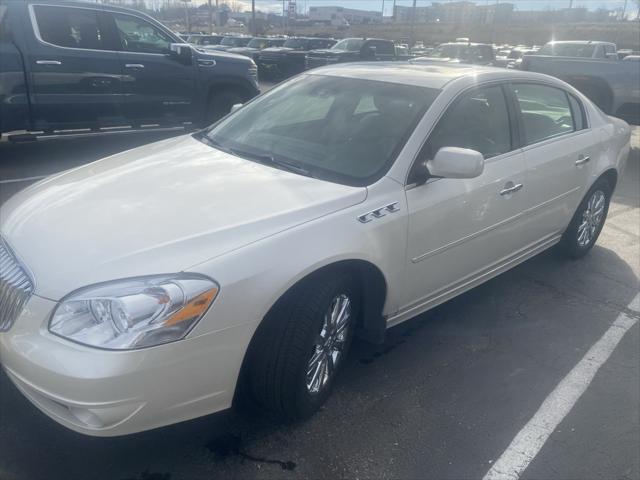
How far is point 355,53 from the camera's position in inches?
823

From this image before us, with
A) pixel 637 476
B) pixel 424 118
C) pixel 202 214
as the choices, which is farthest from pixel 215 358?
pixel 637 476

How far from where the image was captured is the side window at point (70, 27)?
7.13 metres

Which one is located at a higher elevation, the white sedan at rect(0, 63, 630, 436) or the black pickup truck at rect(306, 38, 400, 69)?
the white sedan at rect(0, 63, 630, 436)

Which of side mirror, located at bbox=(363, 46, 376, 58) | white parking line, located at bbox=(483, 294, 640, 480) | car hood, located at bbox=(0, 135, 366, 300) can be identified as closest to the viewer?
car hood, located at bbox=(0, 135, 366, 300)

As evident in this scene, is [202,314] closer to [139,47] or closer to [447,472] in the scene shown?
[447,472]

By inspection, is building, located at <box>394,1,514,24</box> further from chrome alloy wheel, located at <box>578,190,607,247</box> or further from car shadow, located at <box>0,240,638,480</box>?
car shadow, located at <box>0,240,638,480</box>

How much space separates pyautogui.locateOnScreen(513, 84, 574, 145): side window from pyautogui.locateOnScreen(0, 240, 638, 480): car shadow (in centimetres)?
119

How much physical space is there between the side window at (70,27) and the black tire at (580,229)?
612 centimetres

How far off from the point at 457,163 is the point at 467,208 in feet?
1.61

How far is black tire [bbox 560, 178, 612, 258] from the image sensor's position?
4.81m

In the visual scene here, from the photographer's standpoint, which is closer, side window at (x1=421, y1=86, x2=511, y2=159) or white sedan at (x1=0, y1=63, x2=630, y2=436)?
white sedan at (x1=0, y1=63, x2=630, y2=436)

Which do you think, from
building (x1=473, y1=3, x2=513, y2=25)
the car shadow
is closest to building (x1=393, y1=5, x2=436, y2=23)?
building (x1=473, y1=3, x2=513, y2=25)

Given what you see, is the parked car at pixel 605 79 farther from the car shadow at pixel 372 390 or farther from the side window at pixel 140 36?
the side window at pixel 140 36

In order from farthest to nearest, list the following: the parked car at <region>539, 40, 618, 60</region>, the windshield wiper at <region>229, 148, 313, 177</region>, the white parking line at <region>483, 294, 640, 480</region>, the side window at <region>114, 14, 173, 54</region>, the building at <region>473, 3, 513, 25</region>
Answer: the building at <region>473, 3, 513, 25</region>
the parked car at <region>539, 40, 618, 60</region>
the side window at <region>114, 14, 173, 54</region>
the windshield wiper at <region>229, 148, 313, 177</region>
the white parking line at <region>483, 294, 640, 480</region>
